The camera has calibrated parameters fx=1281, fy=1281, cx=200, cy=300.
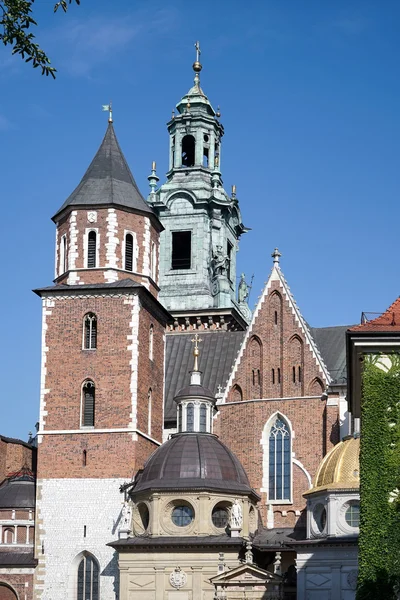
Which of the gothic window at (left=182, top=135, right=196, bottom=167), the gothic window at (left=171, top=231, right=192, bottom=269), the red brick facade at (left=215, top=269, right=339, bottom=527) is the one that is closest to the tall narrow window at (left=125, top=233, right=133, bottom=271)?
the red brick facade at (left=215, top=269, right=339, bottom=527)

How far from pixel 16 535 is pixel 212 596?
8.93 m

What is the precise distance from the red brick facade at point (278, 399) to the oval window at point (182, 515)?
494cm

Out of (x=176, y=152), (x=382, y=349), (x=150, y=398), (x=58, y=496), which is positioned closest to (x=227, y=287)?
(x=176, y=152)

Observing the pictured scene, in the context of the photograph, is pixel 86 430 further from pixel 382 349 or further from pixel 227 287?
pixel 382 349

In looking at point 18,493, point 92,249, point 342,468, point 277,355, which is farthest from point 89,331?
point 342,468

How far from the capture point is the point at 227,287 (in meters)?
64.0

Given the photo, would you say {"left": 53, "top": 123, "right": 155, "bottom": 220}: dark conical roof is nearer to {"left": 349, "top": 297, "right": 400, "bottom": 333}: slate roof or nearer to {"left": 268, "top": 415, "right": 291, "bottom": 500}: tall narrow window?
{"left": 268, "top": 415, "right": 291, "bottom": 500}: tall narrow window

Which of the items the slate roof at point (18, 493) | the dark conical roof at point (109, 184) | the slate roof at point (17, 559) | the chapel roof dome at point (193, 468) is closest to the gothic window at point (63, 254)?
the dark conical roof at point (109, 184)

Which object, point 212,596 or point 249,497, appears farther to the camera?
point 249,497

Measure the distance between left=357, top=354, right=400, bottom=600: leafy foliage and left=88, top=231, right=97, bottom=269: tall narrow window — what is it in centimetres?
2355

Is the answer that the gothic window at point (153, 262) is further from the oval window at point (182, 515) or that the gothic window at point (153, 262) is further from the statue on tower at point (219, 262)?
the statue on tower at point (219, 262)

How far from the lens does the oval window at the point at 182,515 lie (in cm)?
4709

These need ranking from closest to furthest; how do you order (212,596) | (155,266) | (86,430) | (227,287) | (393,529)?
(393,529) < (212,596) < (86,430) < (155,266) < (227,287)

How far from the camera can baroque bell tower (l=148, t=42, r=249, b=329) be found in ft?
209
